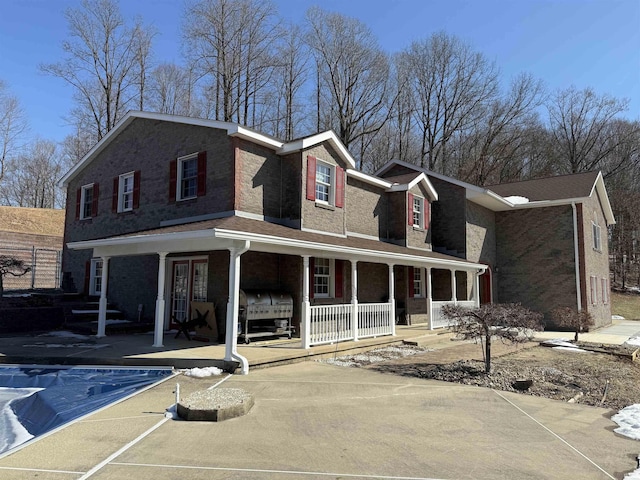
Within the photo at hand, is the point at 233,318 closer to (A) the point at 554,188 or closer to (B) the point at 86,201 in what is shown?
(B) the point at 86,201

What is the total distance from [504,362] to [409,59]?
31276 millimetres

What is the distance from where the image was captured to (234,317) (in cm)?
895

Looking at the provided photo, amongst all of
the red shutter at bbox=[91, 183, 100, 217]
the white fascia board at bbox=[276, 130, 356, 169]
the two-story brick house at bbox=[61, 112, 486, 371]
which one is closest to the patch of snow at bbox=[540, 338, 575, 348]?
the two-story brick house at bbox=[61, 112, 486, 371]

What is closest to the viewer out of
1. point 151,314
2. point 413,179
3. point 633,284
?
point 151,314

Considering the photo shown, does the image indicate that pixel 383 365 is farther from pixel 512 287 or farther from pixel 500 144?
pixel 500 144

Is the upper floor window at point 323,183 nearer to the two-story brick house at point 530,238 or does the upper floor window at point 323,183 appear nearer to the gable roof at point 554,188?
the two-story brick house at point 530,238

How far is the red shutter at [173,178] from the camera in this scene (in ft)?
44.7

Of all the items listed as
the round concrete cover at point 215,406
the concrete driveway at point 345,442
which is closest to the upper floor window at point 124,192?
the concrete driveway at point 345,442

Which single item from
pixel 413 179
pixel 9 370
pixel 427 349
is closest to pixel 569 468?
pixel 427 349

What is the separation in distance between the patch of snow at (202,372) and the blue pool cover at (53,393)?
40cm

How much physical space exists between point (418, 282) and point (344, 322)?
7.19 meters

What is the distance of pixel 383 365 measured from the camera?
9766mm

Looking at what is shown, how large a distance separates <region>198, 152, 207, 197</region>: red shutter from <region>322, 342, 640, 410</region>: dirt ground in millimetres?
6245

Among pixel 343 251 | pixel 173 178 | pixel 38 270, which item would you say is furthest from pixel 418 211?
pixel 38 270
